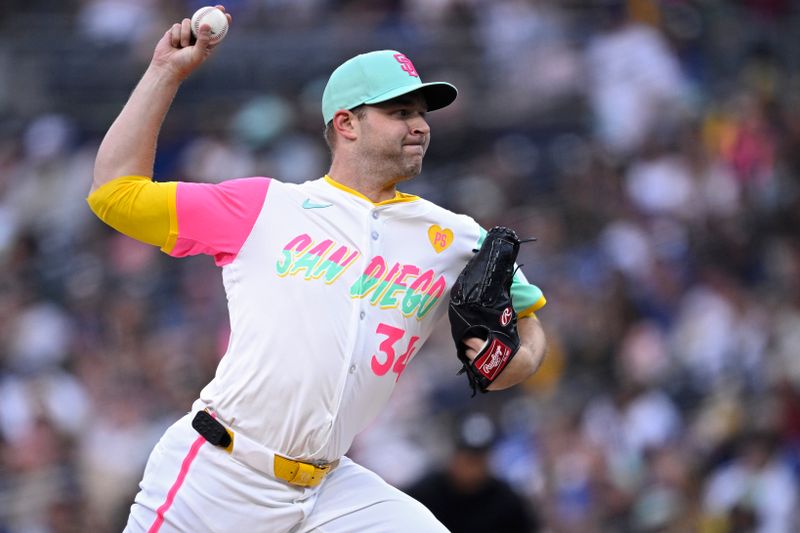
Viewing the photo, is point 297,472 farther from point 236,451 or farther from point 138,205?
point 138,205

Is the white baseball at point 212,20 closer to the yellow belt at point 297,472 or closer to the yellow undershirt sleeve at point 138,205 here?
the yellow undershirt sleeve at point 138,205

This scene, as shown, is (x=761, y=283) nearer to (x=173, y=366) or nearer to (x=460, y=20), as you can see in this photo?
(x=460, y=20)

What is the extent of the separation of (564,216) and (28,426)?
4.87m

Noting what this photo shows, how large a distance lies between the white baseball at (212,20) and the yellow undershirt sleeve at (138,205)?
549 mm

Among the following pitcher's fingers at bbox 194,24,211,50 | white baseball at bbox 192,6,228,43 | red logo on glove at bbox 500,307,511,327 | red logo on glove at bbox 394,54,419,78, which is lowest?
red logo on glove at bbox 500,307,511,327

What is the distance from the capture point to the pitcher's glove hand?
16.0 ft

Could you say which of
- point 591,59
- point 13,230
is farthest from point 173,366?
point 591,59

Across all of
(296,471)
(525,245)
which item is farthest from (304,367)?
(525,245)

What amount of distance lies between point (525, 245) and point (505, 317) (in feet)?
23.1

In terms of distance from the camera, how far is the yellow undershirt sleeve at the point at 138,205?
4.80 meters

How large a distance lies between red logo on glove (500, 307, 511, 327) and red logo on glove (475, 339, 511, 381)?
0.08m

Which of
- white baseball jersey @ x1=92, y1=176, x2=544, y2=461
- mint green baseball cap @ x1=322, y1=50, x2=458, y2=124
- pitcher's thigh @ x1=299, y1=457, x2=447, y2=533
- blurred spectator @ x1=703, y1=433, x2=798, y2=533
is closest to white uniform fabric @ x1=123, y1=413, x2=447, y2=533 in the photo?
pitcher's thigh @ x1=299, y1=457, x2=447, y2=533

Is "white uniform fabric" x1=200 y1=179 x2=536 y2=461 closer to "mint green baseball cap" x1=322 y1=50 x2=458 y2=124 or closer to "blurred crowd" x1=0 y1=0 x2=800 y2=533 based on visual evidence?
"mint green baseball cap" x1=322 y1=50 x2=458 y2=124

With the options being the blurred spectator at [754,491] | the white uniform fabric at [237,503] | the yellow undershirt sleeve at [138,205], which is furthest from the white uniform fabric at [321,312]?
the blurred spectator at [754,491]
